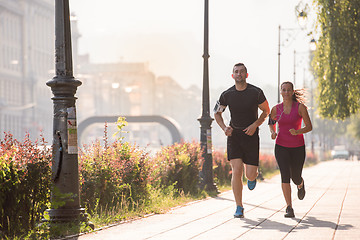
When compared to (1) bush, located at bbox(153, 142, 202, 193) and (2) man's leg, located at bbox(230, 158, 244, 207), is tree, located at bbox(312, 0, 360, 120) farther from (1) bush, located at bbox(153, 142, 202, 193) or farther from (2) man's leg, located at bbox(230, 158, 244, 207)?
(2) man's leg, located at bbox(230, 158, 244, 207)

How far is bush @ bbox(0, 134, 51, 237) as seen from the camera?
7.81m

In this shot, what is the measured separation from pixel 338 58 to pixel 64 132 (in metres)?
10.6

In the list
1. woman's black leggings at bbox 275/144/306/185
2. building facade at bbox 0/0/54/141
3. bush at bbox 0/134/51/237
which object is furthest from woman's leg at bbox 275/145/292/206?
building facade at bbox 0/0/54/141

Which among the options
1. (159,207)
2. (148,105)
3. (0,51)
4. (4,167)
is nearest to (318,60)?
(159,207)

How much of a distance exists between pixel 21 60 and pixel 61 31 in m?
108

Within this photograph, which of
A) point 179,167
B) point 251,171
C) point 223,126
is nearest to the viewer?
point 223,126

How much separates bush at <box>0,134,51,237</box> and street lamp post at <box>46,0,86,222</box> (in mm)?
166

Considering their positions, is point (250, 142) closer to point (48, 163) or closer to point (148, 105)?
point (48, 163)

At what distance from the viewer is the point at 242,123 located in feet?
33.4

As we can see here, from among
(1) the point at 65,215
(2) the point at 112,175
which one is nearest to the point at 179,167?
(2) the point at 112,175

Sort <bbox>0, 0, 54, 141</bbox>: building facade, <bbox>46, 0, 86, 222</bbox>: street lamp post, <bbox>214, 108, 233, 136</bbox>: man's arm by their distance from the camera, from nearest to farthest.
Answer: <bbox>46, 0, 86, 222</bbox>: street lamp post
<bbox>214, 108, 233, 136</bbox>: man's arm
<bbox>0, 0, 54, 141</bbox>: building facade

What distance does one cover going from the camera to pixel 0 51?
106m

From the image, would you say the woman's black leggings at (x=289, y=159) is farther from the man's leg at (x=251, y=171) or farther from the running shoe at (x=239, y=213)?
the running shoe at (x=239, y=213)

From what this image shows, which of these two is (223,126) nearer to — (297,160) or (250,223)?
(297,160)
